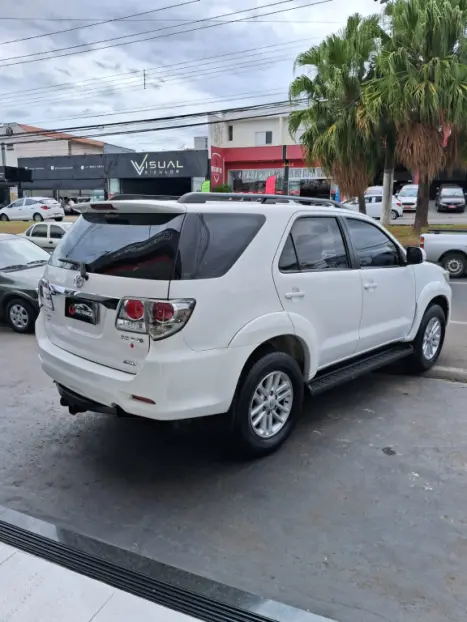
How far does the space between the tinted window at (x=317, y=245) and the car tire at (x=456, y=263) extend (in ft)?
30.6

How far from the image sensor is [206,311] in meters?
3.19

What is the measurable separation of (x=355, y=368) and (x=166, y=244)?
7.26ft

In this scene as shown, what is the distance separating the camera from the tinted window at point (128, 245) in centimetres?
322

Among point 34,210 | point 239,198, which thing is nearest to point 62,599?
point 239,198

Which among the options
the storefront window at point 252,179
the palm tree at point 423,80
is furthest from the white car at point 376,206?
the palm tree at point 423,80

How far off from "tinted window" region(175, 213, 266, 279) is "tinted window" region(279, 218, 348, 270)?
40cm

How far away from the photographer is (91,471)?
3.71 m

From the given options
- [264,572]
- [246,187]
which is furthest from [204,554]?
[246,187]

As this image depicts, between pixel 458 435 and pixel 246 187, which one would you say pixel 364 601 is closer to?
pixel 458 435

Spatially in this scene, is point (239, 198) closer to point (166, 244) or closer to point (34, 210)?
point (166, 244)

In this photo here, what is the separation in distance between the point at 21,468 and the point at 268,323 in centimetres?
209

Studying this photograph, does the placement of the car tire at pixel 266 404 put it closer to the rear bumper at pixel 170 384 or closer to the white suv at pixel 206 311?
the white suv at pixel 206 311

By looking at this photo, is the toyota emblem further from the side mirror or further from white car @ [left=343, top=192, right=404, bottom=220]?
white car @ [left=343, top=192, right=404, bottom=220]

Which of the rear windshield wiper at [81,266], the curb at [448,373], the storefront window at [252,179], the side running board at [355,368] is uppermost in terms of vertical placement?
the storefront window at [252,179]
